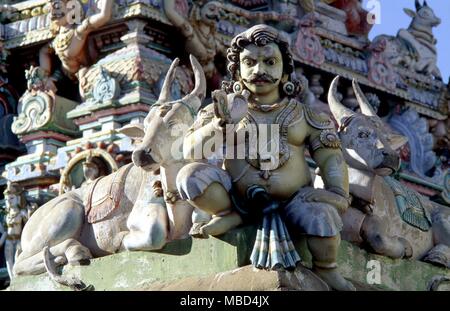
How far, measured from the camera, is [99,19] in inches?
555

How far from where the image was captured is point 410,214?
934 centimetres

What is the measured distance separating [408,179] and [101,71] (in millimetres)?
4145

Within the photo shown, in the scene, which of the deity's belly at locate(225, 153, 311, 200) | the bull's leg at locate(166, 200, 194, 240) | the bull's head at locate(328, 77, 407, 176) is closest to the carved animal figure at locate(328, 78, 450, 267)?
the bull's head at locate(328, 77, 407, 176)

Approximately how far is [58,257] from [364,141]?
6.71 feet

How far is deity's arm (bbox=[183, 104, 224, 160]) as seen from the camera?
26.1 feet

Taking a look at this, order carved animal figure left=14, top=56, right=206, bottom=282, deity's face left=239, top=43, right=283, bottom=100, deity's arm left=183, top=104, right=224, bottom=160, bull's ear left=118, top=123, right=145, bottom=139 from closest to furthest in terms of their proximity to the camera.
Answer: deity's arm left=183, top=104, right=224, bottom=160
deity's face left=239, top=43, right=283, bottom=100
carved animal figure left=14, top=56, right=206, bottom=282
bull's ear left=118, top=123, right=145, bottom=139

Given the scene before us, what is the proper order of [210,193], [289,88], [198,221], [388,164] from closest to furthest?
[210,193], [198,221], [289,88], [388,164]

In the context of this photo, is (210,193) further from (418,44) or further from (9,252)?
(418,44)

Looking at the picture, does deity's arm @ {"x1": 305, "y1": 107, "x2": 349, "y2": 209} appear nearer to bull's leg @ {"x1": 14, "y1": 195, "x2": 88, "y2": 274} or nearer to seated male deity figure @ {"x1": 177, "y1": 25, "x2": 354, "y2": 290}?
seated male deity figure @ {"x1": 177, "y1": 25, "x2": 354, "y2": 290}

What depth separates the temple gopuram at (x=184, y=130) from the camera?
8359mm

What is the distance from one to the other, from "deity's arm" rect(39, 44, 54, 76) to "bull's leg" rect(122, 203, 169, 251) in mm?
5887
